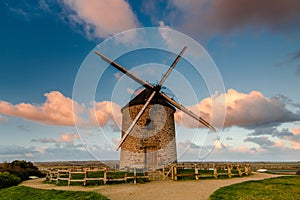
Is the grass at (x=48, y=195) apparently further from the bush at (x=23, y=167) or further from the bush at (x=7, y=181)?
the bush at (x=23, y=167)

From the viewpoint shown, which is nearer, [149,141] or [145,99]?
[149,141]

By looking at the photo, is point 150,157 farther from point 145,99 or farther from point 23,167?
point 23,167

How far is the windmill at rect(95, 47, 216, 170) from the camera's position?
70.9 feet

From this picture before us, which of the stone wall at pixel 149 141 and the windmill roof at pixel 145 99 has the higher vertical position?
the windmill roof at pixel 145 99

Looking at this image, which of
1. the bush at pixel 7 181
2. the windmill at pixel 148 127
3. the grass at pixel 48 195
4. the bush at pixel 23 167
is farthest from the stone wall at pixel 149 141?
the bush at pixel 23 167

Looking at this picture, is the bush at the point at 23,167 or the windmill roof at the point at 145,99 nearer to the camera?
the windmill roof at the point at 145,99

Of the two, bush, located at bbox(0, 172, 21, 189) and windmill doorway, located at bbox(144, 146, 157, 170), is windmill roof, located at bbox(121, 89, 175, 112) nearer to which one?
windmill doorway, located at bbox(144, 146, 157, 170)

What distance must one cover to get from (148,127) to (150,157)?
2727 mm

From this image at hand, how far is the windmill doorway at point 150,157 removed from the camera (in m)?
21.5

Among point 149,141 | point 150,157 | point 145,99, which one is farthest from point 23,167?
point 145,99

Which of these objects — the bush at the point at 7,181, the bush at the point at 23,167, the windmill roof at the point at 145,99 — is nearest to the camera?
the bush at the point at 7,181

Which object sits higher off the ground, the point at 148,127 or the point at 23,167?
the point at 148,127

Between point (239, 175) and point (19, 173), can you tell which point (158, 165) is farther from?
point (19, 173)

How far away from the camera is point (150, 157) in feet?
71.1
